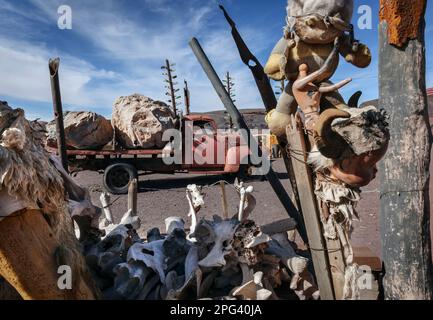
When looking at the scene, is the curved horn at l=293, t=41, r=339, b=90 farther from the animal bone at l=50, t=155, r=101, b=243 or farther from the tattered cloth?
the animal bone at l=50, t=155, r=101, b=243

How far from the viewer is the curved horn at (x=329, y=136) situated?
5.33ft

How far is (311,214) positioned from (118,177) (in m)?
6.93

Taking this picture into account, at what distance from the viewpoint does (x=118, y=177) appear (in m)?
8.14

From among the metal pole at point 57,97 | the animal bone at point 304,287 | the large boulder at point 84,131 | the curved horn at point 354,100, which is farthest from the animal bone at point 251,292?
the large boulder at point 84,131

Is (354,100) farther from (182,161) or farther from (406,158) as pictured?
(182,161)

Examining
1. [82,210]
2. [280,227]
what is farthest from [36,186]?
[280,227]

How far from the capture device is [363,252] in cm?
244

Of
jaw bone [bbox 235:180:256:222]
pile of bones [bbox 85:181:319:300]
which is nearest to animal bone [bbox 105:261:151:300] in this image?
pile of bones [bbox 85:181:319:300]

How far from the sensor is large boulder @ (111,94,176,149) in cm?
782

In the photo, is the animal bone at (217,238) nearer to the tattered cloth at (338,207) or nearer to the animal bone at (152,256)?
the animal bone at (152,256)

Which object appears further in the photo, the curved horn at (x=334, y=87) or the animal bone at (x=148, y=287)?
the animal bone at (x=148, y=287)

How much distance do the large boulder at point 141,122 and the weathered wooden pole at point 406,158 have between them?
6364mm

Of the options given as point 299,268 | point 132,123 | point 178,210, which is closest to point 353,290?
point 299,268

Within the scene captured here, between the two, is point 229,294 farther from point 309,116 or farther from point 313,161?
point 309,116
